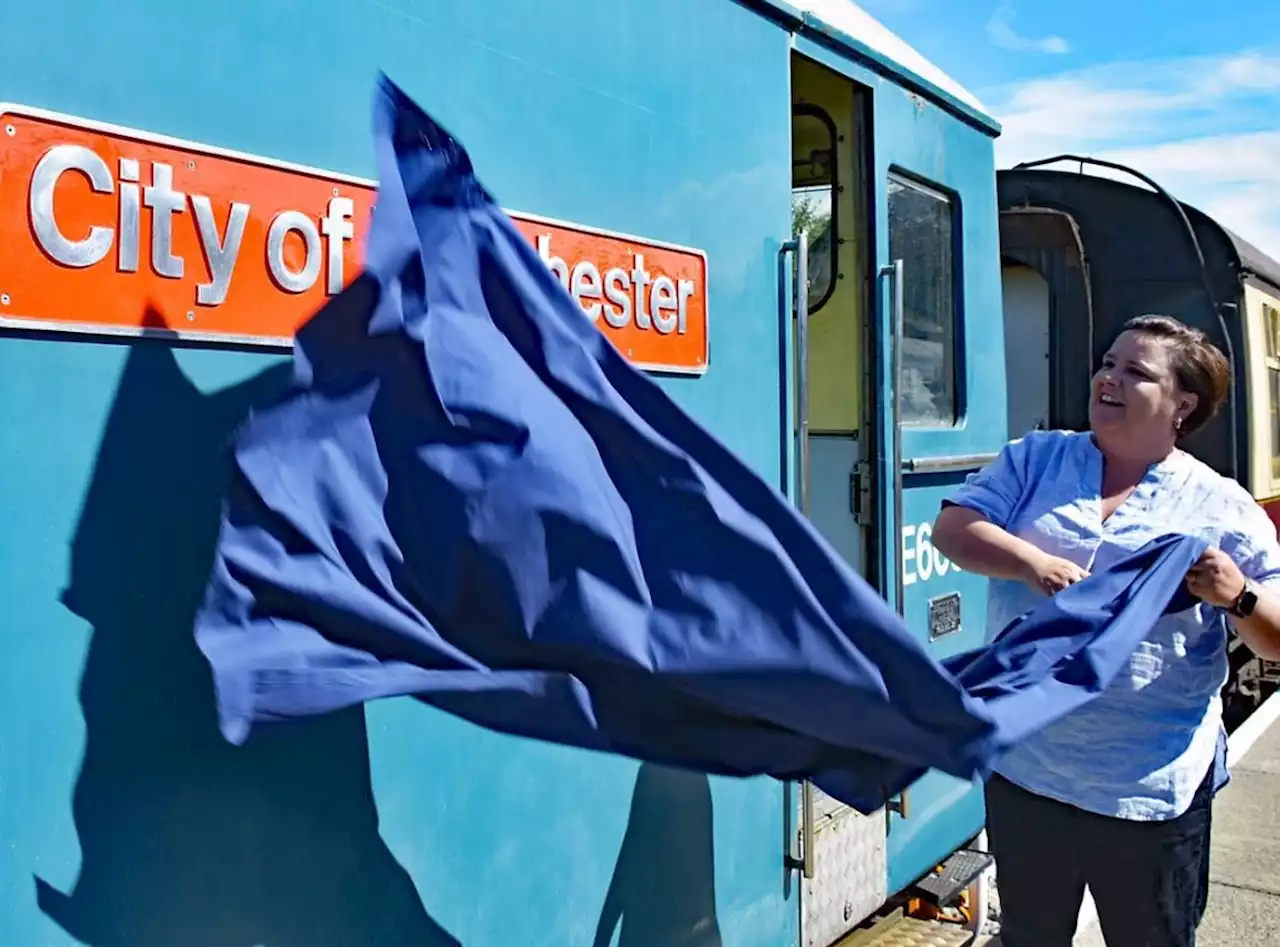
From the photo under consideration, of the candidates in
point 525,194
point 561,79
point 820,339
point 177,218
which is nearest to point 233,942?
point 177,218

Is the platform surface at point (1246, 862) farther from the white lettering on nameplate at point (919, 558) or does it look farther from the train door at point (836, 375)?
the white lettering on nameplate at point (919, 558)

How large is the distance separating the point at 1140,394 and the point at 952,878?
1951mm

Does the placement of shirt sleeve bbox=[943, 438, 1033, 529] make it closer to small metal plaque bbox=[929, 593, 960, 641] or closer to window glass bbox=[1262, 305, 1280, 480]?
small metal plaque bbox=[929, 593, 960, 641]

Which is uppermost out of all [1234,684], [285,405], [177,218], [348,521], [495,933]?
[177,218]

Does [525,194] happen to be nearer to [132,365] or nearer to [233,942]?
[132,365]

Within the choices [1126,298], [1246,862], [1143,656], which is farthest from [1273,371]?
[1143,656]

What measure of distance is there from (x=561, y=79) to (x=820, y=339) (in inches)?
68.6

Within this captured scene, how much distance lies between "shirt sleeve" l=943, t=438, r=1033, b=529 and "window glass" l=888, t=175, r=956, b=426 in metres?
1.11

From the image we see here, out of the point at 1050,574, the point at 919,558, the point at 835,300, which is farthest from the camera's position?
the point at 835,300

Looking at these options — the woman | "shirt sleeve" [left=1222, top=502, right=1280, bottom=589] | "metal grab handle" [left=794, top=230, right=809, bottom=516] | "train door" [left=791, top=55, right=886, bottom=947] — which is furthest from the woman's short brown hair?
"train door" [left=791, top=55, right=886, bottom=947]

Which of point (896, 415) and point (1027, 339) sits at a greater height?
point (1027, 339)

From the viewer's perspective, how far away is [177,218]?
180 cm

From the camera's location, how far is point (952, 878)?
3.91 m

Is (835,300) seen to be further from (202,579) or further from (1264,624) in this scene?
(202,579)
